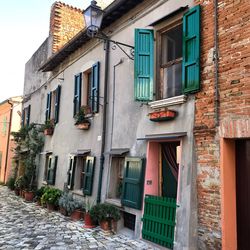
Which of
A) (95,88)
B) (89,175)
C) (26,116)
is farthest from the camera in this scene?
(26,116)

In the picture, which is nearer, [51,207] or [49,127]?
[51,207]

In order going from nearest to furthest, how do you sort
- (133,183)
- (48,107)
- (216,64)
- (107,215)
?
1. (216,64)
2. (133,183)
3. (107,215)
4. (48,107)

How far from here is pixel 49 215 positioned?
407 inches

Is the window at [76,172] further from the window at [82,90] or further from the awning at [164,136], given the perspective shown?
the awning at [164,136]

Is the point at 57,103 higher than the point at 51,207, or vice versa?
the point at 57,103

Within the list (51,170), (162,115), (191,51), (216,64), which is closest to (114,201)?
(162,115)

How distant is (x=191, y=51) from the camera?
21.2ft

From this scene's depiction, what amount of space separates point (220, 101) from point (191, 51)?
1.29 m

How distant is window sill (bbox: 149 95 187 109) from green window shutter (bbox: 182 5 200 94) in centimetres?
18

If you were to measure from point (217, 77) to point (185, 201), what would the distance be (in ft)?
7.90

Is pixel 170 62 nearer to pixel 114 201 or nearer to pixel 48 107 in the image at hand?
pixel 114 201

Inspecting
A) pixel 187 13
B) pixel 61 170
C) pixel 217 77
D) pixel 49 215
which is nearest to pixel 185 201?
pixel 217 77

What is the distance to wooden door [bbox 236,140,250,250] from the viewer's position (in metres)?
5.46

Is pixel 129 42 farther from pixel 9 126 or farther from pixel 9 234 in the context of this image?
pixel 9 126
